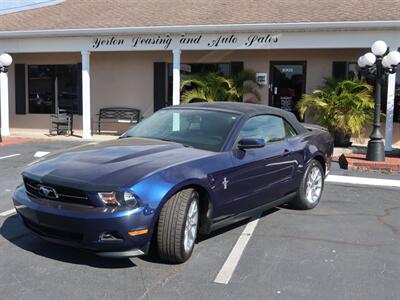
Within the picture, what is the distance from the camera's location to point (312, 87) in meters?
14.1

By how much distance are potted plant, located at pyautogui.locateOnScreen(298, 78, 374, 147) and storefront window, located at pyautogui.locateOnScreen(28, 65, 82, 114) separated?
7.71 metres

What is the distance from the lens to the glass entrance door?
14180 mm

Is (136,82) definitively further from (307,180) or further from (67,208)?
(67,208)

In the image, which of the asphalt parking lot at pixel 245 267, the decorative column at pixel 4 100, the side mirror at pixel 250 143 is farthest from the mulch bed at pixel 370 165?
the decorative column at pixel 4 100

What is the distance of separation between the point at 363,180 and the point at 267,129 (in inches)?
150

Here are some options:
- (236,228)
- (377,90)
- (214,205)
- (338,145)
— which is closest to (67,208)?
(214,205)

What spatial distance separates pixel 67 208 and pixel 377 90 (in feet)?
26.8

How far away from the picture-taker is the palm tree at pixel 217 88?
13.4 metres

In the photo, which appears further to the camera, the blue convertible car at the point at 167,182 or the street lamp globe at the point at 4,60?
the street lamp globe at the point at 4,60

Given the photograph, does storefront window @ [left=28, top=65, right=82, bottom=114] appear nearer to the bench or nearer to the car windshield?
the bench

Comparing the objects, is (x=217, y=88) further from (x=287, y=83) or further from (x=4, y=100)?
(x=4, y=100)

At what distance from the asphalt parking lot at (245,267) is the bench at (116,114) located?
32.0 ft

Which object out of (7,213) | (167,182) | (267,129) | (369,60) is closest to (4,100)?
(7,213)

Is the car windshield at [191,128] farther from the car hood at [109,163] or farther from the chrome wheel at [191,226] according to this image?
the chrome wheel at [191,226]
